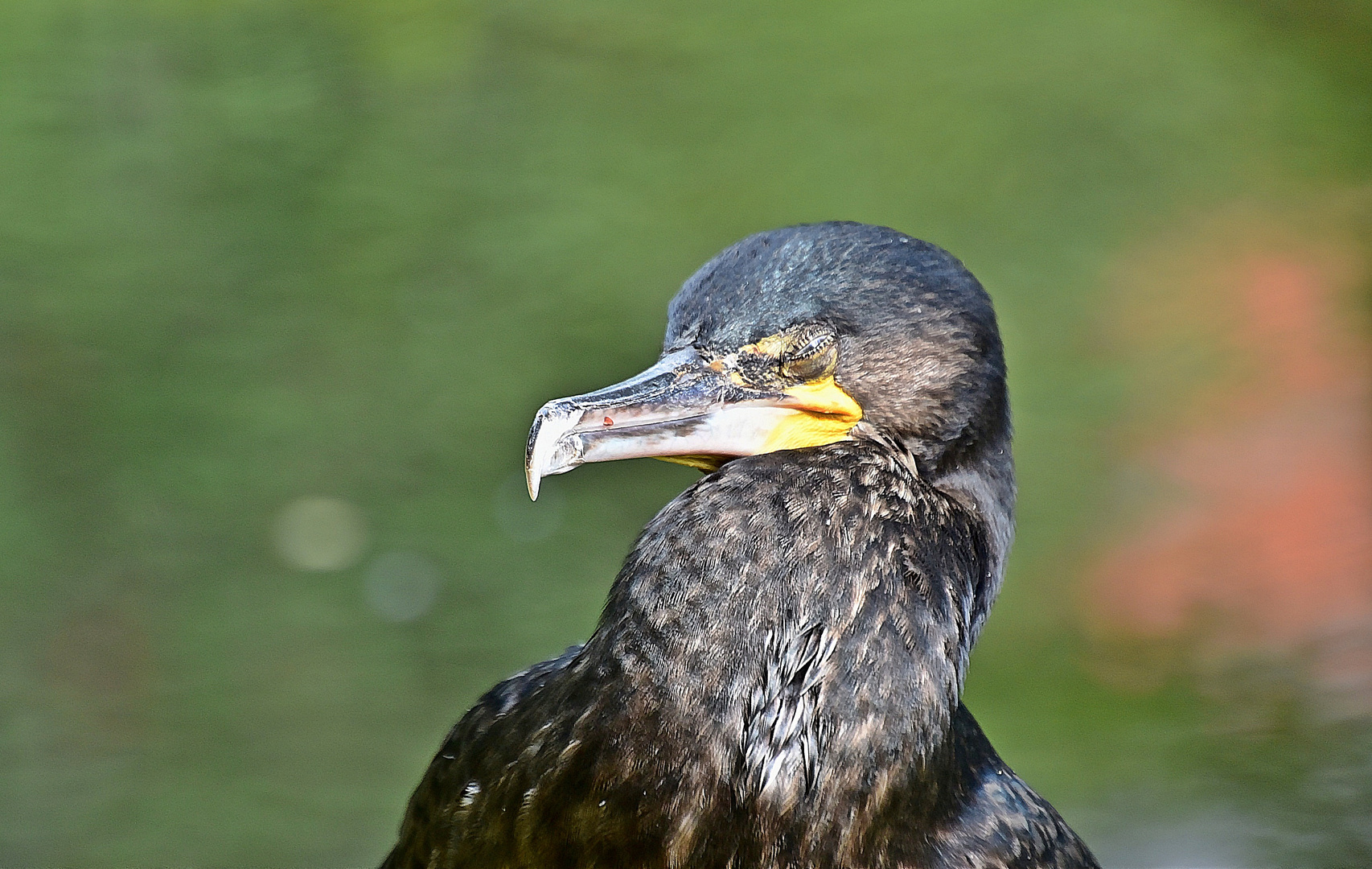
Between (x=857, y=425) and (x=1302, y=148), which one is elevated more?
(x=1302, y=148)

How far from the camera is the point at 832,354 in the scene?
2209mm

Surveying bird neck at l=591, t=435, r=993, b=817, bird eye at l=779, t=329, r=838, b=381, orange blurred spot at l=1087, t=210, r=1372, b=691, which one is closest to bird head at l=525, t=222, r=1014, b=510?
bird eye at l=779, t=329, r=838, b=381

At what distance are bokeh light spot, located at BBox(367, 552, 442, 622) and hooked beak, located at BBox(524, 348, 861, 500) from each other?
293 centimetres

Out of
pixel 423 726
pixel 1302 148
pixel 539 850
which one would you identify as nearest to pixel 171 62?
pixel 423 726

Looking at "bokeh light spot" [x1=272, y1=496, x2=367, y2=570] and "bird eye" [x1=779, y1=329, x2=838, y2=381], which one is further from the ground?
"bokeh light spot" [x1=272, y1=496, x2=367, y2=570]

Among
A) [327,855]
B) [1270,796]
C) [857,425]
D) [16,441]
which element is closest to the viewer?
[857,425]

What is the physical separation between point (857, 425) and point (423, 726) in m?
2.78

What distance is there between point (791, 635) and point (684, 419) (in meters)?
0.36

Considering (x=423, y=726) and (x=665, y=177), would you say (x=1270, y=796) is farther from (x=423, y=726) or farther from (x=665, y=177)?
(x=665, y=177)

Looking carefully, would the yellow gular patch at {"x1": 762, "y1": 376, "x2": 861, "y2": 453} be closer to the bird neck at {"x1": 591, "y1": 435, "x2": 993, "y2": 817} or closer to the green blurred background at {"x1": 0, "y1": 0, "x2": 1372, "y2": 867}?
the bird neck at {"x1": 591, "y1": 435, "x2": 993, "y2": 817}

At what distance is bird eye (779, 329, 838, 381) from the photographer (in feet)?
7.22

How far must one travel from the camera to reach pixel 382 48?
6.70 m

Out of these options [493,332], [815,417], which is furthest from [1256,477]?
[815,417]

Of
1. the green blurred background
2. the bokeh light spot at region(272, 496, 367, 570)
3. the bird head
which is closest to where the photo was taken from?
the bird head
